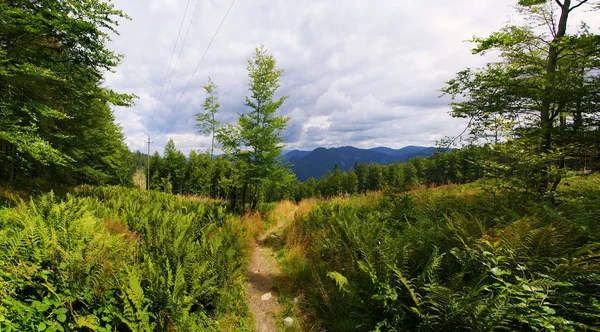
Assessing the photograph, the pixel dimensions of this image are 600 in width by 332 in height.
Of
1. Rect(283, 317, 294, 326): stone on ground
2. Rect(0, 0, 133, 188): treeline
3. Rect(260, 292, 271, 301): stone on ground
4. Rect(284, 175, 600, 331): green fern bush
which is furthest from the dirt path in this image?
Rect(0, 0, 133, 188): treeline

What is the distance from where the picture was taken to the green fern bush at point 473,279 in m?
2.25

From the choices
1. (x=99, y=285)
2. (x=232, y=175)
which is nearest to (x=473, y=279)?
(x=99, y=285)

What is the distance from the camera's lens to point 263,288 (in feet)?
17.2

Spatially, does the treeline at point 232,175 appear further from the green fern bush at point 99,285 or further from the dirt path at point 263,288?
the green fern bush at point 99,285

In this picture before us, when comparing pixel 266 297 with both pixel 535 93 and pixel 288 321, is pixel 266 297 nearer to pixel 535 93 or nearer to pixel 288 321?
pixel 288 321

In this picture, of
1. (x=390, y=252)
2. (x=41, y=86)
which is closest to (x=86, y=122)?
(x=41, y=86)

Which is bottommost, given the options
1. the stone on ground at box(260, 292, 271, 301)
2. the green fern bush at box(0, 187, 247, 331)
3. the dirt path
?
the dirt path

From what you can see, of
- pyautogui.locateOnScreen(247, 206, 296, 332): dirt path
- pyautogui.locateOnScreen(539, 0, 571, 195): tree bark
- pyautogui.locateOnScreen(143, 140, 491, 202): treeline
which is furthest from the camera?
pyautogui.locateOnScreen(143, 140, 491, 202): treeline

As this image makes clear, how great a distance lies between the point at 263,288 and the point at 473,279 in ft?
14.1

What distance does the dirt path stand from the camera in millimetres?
Result: 4129

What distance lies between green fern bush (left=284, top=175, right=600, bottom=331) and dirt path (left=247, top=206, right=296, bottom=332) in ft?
2.08

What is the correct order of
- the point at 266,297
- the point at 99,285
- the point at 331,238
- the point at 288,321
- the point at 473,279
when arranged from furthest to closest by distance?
the point at 331,238 < the point at 266,297 < the point at 288,321 < the point at 99,285 < the point at 473,279

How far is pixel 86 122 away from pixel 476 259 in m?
22.7

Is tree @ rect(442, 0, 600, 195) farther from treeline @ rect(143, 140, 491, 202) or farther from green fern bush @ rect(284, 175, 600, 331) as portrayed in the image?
treeline @ rect(143, 140, 491, 202)
